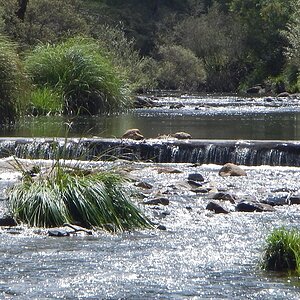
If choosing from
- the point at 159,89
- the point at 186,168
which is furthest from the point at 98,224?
the point at 159,89

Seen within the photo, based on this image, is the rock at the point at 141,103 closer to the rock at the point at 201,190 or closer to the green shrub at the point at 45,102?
the green shrub at the point at 45,102

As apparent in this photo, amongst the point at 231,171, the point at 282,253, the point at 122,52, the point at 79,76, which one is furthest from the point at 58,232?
the point at 122,52

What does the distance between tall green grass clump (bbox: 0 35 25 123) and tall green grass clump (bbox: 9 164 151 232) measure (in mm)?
17805

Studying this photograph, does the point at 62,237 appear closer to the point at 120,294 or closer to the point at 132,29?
the point at 120,294

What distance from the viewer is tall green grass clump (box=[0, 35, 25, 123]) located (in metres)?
32.9

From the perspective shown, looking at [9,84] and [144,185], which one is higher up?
[9,84]

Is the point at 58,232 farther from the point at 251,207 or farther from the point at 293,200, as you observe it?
the point at 293,200

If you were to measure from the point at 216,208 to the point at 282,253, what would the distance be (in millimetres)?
4258

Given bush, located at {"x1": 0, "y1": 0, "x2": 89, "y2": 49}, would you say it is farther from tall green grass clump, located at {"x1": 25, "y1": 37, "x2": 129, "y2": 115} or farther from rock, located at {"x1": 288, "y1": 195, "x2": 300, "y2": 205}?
rock, located at {"x1": 288, "y1": 195, "x2": 300, "y2": 205}

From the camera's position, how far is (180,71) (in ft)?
236

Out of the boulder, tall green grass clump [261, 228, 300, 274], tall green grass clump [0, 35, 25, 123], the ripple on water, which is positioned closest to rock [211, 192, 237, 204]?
the boulder

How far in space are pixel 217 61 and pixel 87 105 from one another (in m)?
37.0

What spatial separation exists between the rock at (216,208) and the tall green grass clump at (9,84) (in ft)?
55.8

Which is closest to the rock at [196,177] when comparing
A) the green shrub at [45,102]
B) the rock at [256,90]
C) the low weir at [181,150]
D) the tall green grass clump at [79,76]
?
the low weir at [181,150]
